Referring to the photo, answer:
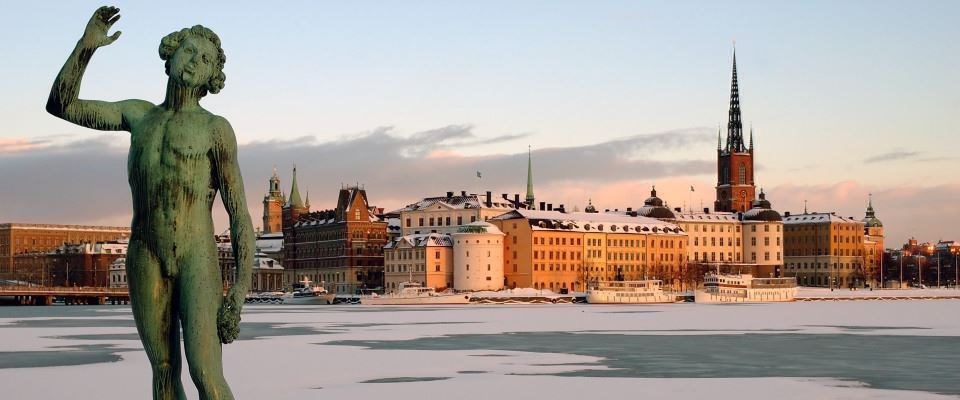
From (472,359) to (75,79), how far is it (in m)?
23.3

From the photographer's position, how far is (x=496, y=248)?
152 meters

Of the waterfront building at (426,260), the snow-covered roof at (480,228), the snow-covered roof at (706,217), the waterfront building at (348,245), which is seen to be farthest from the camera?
the snow-covered roof at (706,217)

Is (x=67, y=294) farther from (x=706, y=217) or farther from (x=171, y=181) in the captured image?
(x=171, y=181)

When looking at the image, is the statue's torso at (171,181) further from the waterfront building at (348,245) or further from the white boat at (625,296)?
the waterfront building at (348,245)

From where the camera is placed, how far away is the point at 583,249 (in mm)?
163875

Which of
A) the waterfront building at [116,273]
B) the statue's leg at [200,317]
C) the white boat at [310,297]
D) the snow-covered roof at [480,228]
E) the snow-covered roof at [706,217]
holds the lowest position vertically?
the white boat at [310,297]

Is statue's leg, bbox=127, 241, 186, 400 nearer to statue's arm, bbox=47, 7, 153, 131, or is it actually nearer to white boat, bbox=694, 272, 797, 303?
statue's arm, bbox=47, 7, 153, 131

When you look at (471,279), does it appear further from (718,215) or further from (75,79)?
(75,79)

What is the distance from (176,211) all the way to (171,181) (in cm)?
16

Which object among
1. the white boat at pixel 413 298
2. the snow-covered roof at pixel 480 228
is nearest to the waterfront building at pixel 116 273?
the snow-covered roof at pixel 480 228

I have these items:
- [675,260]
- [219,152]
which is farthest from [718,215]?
[219,152]

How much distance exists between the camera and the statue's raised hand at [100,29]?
676 centimetres

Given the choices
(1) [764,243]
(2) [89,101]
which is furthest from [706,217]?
(2) [89,101]

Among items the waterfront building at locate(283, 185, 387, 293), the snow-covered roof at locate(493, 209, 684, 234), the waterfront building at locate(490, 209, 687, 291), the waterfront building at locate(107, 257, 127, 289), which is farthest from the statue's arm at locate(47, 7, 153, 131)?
the waterfront building at locate(107, 257, 127, 289)
